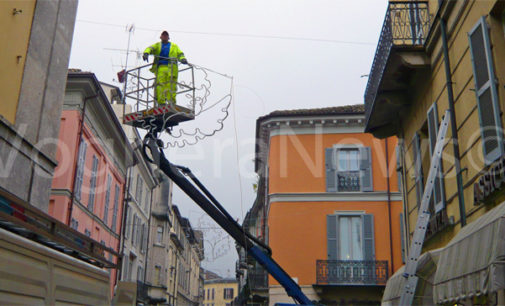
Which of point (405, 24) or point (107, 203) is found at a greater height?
point (405, 24)

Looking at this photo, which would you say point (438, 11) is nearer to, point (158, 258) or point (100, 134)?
point (100, 134)

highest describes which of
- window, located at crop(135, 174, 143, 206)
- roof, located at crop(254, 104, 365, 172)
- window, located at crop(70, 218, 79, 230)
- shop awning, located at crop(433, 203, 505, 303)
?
roof, located at crop(254, 104, 365, 172)

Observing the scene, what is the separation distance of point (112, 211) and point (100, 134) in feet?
16.8

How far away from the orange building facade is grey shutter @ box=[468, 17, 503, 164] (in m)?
18.1

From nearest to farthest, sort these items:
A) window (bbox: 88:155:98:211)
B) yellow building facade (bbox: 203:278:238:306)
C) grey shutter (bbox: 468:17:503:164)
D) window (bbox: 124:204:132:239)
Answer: grey shutter (bbox: 468:17:503:164), window (bbox: 88:155:98:211), window (bbox: 124:204:132:239), yellow building facade (bbox: 203:278:238:306)

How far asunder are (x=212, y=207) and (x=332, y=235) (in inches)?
610

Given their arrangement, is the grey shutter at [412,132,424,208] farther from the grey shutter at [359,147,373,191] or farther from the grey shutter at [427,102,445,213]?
the grey shutter at [359,147,373,191]

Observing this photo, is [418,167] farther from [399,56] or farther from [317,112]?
[317,112]

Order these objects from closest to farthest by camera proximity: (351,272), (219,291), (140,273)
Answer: (351,272), (140,273), (219,291)

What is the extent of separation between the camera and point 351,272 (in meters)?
24.8

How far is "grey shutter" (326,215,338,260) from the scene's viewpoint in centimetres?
2517

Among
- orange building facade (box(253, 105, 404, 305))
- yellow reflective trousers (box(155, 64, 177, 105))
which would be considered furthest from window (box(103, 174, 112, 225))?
yellow reflective trousers (box(155, 64, 177, 105))

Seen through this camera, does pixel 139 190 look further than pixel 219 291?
No

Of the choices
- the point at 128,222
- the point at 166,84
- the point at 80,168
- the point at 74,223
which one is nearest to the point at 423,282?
the point at 166,84
